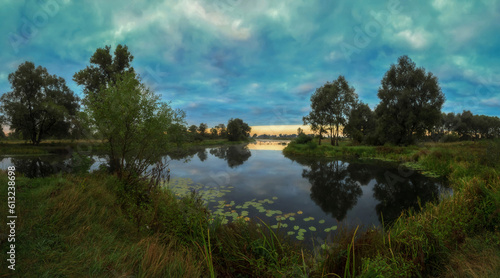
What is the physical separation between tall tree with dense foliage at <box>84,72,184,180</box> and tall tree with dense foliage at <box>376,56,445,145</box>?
37.3 m

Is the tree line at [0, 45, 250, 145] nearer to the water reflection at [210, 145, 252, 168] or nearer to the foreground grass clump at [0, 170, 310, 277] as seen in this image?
the water reflection at [210, 145, 252, 168]

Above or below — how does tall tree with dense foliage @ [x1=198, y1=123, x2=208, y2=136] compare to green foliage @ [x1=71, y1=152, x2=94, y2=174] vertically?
above

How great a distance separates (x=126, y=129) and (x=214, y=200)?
17.4 ft

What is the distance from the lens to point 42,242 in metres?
3.60

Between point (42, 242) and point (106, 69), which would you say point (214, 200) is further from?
point (106, 69)

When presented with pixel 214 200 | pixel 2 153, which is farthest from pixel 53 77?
pixel 214 200

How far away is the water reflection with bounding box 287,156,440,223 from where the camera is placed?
31.1 feet

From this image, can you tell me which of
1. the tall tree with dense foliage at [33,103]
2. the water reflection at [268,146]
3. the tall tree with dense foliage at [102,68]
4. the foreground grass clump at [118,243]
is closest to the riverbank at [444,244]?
the foreground grass clump at [118,243]

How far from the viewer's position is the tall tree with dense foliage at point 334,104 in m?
40.1

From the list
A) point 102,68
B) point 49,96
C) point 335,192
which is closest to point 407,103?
point 335,192

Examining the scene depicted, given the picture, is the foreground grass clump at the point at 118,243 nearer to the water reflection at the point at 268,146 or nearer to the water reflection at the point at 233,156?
the water reflection at the point at 233,156

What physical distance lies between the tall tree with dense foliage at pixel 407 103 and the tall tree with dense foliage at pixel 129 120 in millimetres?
37278

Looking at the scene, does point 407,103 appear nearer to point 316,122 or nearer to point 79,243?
point 316,122

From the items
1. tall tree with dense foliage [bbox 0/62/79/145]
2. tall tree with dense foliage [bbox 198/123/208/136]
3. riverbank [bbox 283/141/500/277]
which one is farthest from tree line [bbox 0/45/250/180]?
tall tree with dense foliage [bbox 198/123/208/136]
